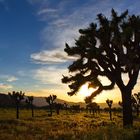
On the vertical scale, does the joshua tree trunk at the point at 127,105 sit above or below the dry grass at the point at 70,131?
above

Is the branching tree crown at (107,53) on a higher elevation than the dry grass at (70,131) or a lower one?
higher

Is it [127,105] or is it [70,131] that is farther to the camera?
[127,105]

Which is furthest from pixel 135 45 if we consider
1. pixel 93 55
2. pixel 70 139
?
pixel 70 139

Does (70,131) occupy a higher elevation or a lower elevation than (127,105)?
lower

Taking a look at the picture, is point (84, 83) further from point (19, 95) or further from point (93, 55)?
point (19, 95)

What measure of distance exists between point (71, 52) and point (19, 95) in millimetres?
41935

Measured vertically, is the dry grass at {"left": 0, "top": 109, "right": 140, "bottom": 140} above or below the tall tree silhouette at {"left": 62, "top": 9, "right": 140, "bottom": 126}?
below

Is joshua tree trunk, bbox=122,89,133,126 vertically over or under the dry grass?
over

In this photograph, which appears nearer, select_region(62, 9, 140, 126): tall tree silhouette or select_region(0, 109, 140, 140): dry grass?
select_region(0, 109, 140, 140): dry grass

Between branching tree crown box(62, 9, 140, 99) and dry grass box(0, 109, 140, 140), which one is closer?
dry grass box(0, 109, 140, 140)

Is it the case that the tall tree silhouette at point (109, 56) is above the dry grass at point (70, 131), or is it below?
above

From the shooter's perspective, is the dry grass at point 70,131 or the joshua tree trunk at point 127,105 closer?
the dry grass at point 70,131

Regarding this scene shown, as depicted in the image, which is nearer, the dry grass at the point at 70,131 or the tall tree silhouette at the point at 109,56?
the dry grass at the point at 70,131

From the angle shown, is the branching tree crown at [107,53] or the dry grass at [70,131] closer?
the dry grass at [70,131]
